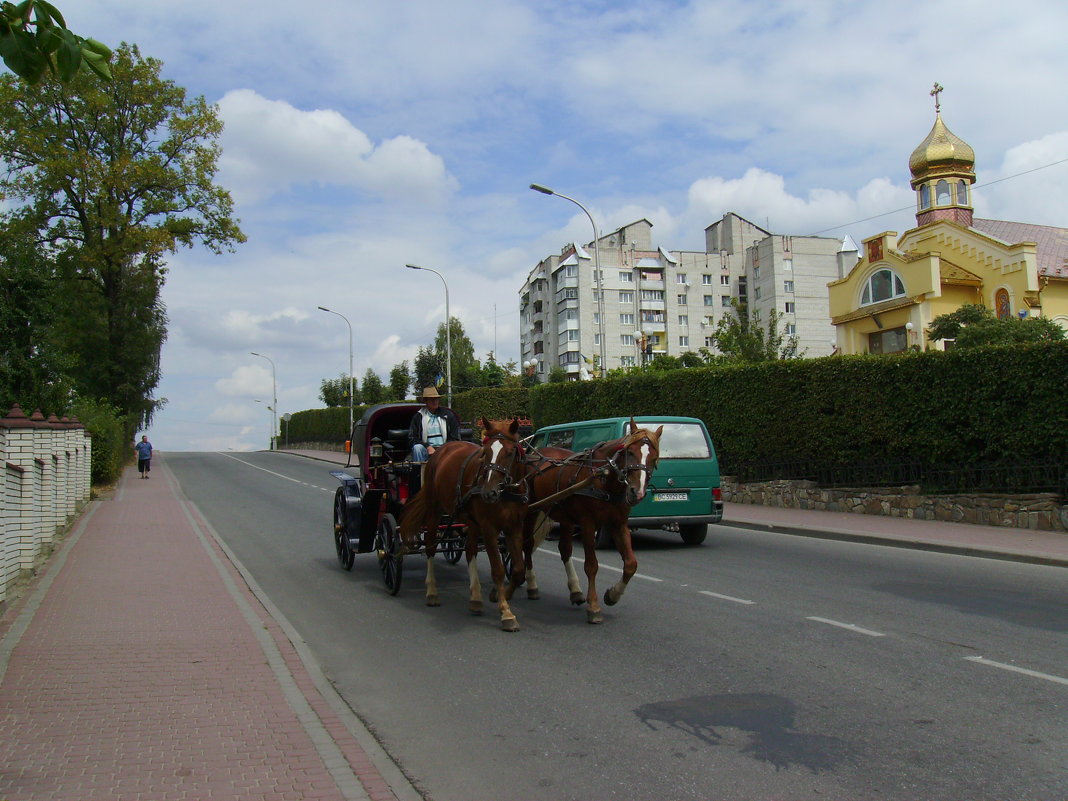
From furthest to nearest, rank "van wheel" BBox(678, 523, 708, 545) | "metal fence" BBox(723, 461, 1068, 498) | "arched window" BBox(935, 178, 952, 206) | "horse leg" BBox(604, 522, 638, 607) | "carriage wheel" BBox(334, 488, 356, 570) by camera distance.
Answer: "arched window" BBox(935, 178, 952, 206) → "metal fence" BBox(723, 461, 1068, 498) → "van wheel" BBox(678, 523, 708, 545) → "carriage wheel" BBox(334, 488, 356, 570) → "horse leg" BBox(604, 522, 638, 607)

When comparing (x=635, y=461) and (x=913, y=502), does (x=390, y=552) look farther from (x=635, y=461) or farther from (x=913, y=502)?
(x=913, y=502)

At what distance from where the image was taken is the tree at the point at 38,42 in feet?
11.8

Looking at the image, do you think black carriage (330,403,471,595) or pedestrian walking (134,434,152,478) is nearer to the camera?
black carriage (330,403,471,595)

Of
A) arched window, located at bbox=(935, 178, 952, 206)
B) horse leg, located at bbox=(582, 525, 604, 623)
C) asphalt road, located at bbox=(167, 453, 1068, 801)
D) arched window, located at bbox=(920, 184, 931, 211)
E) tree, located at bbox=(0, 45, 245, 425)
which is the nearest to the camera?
asphalt road, located at bbox=(167, 453, 1068, 801)

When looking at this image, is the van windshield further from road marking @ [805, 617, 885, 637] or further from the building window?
the building window

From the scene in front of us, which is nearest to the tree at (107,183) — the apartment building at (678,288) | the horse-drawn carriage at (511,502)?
the horse-drawn carriage at (511,502)

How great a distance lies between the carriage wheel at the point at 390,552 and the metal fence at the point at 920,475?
1109cm

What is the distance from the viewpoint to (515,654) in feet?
24.3

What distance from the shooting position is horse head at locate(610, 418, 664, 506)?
314 inches

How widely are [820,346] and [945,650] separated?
88936mm

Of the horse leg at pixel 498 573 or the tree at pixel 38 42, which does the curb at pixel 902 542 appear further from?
the tree at pixel 38 42

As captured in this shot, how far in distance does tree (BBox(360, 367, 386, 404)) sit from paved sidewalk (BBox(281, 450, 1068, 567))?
179ft


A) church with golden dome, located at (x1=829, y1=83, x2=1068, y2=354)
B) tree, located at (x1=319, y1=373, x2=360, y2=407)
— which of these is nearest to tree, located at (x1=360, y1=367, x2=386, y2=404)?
tree, located at (x1=319, y1=373, x2=360, y2=407)

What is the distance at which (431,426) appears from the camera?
10680mm
